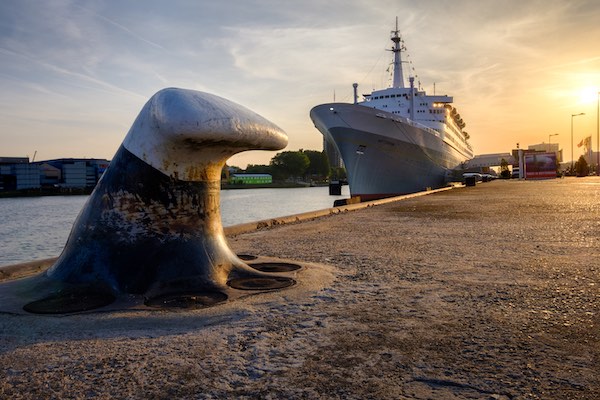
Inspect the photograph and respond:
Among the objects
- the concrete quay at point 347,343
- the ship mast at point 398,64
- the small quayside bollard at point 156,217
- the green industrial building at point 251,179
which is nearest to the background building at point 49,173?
the green industrial building at point 251,179

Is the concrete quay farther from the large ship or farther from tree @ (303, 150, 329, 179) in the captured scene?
tree @ (303, 150, 329, 179)

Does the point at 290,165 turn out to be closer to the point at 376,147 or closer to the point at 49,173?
the point at 49,173

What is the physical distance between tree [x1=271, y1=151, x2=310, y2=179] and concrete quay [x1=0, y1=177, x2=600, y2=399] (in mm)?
116645

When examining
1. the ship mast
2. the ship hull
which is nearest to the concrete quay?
the ship hull

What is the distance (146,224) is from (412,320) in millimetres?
1992

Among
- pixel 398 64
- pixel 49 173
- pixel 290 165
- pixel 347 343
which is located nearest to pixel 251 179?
pixel 290 165

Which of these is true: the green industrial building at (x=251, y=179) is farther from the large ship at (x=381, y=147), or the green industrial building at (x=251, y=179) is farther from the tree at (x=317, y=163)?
the large ship at (x=381, y=147)

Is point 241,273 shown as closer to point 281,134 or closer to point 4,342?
point 281,134

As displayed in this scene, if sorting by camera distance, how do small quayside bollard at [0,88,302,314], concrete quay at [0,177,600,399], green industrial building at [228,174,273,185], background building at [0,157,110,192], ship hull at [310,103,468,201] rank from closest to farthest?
concrete quay at [0,177,600,399] → small quayside bollard at [0,88,302,314] → ship hull at [310,103,468,201] → background building at [0,157,110,192] → green industrial building at [228,174,273,185]

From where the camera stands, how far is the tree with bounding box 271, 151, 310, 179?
12069cm

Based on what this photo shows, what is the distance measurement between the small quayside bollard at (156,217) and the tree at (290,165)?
383 feet

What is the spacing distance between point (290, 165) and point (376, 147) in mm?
93479

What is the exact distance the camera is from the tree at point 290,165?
12069cm

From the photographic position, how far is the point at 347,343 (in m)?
2.37
